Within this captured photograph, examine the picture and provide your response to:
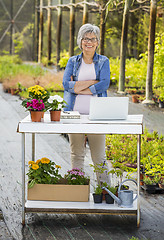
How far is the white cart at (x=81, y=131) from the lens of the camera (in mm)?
3602

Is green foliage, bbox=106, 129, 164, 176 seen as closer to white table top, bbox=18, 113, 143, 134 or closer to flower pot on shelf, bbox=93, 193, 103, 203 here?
flower pot on shelf, bbox=93, 193, 103, 203

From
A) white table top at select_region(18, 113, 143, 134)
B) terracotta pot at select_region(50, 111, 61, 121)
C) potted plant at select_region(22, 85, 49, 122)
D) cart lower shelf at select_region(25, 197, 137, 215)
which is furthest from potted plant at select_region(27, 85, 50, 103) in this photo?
cart lower shelf at select_region(25, 197, 137, 215)

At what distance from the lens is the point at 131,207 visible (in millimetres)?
3834

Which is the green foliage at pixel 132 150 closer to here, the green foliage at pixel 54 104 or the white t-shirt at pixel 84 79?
the white t-shirt at pixel 84 79

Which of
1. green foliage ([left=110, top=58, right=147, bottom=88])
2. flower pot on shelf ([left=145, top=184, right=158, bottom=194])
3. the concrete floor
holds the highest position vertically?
green foliage ([left=110, top=58, right=147, bottom=88])

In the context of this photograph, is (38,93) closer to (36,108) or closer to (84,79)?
(36,108)

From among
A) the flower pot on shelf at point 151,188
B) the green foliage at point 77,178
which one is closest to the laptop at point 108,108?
the green foliage at point 77,178

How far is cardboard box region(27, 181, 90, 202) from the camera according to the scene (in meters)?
3.91

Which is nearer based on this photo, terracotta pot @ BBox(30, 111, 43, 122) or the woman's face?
terracotta pot @ BBox(30, 111, 43, 122)

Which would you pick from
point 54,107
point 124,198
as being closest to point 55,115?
point 54,107

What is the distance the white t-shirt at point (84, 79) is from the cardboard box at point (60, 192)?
2.17 feet

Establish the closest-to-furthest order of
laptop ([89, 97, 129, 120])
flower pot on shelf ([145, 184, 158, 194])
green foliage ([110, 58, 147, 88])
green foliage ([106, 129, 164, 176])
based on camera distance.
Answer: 1. laptop ([89, 97, 129, 120])
2. flower pot on shelf ([145, 184, 158, 194])
3. green foliage ([106, 129, 164, 176])
4. green foliage ([110, 58, 147, 88])

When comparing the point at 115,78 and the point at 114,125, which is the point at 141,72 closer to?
the point at 115,78

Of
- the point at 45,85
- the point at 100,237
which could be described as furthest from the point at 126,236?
the point at 45,85
